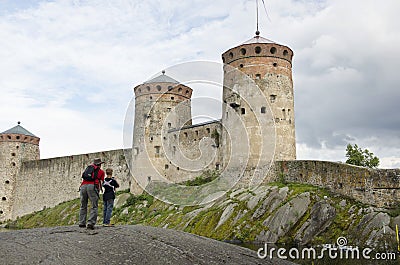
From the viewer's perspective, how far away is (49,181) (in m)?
45.1

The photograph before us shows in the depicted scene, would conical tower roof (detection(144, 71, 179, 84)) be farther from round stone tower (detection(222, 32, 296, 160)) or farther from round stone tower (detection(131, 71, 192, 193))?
round stone tower (detection(222, 32, 296, 160))

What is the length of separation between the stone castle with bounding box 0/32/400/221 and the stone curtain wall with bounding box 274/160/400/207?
0.04 metres

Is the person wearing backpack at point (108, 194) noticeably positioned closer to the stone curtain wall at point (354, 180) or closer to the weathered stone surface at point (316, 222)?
the weathered stone surface at point (316, 222)

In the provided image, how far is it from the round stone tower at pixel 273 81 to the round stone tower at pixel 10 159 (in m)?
28.3

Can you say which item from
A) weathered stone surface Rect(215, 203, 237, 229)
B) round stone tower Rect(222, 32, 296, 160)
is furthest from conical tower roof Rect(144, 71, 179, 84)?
weathered stone surface Rect(215, 203, 237, 229)

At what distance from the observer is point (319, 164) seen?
909 inches

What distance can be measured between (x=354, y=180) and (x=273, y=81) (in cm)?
896

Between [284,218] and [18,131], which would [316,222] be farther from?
[18,131]

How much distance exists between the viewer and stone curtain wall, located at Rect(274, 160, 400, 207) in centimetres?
1966

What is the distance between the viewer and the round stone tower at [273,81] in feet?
87.7

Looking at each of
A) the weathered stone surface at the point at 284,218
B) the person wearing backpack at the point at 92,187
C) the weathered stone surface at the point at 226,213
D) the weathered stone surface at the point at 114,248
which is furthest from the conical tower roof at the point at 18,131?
the person wearing backpack at the point at 92,187

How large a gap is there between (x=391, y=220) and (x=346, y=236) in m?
1.99

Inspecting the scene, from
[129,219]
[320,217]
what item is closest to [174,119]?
[129,219]

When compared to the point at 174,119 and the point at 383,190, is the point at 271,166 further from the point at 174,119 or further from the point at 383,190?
the point at 174,119
